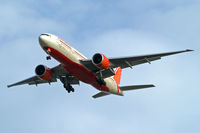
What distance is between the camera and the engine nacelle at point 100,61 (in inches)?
1471

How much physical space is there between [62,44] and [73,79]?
7016 millimetres

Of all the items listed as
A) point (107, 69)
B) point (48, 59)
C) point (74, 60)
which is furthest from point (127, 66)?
point (48, 59)

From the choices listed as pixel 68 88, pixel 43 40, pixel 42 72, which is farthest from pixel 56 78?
pixel 43 40

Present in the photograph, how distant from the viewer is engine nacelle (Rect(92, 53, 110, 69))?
37.4m

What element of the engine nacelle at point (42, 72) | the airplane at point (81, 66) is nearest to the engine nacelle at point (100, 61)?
the airplane at point (81, 66)

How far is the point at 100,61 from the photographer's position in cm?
3747

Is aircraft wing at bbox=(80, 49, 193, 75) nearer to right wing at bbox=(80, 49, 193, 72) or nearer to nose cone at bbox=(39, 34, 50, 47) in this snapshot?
right wing at bbox=(80, 49, 193, 72)

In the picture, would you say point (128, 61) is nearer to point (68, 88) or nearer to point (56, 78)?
point (68, 88)

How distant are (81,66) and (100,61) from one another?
6.69ft

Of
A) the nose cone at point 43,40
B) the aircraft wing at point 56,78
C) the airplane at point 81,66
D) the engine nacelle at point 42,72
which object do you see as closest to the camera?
the nose cone at point 43,40

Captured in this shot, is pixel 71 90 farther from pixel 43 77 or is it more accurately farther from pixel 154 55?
pixel 154 55

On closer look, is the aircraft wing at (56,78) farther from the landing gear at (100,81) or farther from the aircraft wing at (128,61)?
the landing gear at (100,81)

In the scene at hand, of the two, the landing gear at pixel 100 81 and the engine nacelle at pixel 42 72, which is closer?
the landing gear at pixel 100 81

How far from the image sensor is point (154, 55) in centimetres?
3712
